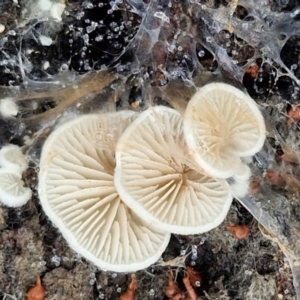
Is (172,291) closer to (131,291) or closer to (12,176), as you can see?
(131,291)

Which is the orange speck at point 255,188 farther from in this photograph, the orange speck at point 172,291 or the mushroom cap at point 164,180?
the orange speck at point 172,291

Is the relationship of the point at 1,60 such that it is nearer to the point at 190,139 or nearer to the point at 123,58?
the point at 123,58

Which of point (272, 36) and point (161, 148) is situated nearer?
point (161, 148)

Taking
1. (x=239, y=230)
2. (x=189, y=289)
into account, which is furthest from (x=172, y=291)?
(x=239, y=230)

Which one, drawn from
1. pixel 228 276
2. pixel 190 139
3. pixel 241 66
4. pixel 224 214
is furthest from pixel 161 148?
pixel 228 276

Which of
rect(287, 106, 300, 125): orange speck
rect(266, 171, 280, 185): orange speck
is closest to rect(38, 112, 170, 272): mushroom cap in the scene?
rect(266, 171, 280, 185): orange speck

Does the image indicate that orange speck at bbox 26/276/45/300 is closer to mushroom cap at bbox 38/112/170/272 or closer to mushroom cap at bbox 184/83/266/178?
mushroom cap at bbox 38/112/170/272
